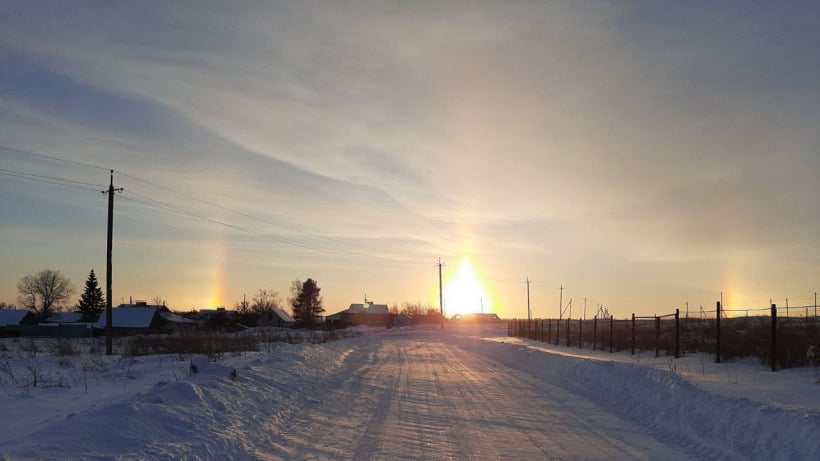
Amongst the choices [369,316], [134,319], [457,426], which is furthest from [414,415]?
[369,316]

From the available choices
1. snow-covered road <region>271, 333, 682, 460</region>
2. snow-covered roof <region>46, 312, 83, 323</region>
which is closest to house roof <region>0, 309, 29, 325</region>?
snow-covered roof <region>46, 312, 83, 323</region>

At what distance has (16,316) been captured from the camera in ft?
338

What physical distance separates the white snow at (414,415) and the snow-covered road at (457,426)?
0.12 ft

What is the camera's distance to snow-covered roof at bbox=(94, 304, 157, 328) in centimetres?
9175

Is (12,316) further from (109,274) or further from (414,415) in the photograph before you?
(414,415)

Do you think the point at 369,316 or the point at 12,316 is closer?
the point at 12,316

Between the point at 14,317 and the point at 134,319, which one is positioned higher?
the point at 134,319

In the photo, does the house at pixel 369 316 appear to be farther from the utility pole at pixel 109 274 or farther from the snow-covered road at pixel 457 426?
the snow-covered road at pixel 457 426

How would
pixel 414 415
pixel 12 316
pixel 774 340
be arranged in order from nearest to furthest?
pixel 414 415 → pixel 774 340 → pixel 12 316

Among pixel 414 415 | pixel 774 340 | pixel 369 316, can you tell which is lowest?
pixel 369 316

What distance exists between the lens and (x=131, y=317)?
305 feet

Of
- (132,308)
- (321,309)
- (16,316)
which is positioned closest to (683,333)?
(132,308)

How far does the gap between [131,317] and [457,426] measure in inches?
3637

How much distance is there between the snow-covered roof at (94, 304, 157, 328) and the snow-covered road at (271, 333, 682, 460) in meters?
82.9
